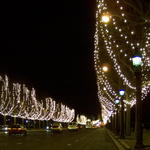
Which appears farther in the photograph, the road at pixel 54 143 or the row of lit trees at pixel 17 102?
the row of lit trees at pixel 17 102

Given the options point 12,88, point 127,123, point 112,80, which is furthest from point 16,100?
point 127,123

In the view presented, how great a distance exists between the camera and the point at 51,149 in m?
27.1

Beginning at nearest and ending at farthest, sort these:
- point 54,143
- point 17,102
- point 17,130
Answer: point 54,143 → point 17,130 → point 17,102

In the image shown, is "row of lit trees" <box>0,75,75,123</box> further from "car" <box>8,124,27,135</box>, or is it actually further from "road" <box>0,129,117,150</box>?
"road" <box>0,129,117,150</box>

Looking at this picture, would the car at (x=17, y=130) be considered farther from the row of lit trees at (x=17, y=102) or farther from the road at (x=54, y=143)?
the row of lit trees at (x=17, y=102)

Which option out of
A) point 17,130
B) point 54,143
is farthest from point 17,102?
point 54,143

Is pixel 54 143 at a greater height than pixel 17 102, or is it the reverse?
pixel 17 102

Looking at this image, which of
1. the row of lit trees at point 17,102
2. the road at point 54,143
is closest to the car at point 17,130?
the road at point 54,143

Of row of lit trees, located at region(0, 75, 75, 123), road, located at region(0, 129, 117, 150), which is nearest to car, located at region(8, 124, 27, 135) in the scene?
road, located at region(0, 129, 117, 150)

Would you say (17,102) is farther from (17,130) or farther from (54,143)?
(54,143)

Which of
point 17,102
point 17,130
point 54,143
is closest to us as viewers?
point 54,143

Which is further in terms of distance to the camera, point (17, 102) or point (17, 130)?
point (17, 102)

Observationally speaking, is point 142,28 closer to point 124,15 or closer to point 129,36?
point 129,36

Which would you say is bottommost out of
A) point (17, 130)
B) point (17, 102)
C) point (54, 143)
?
point (54, 143)
